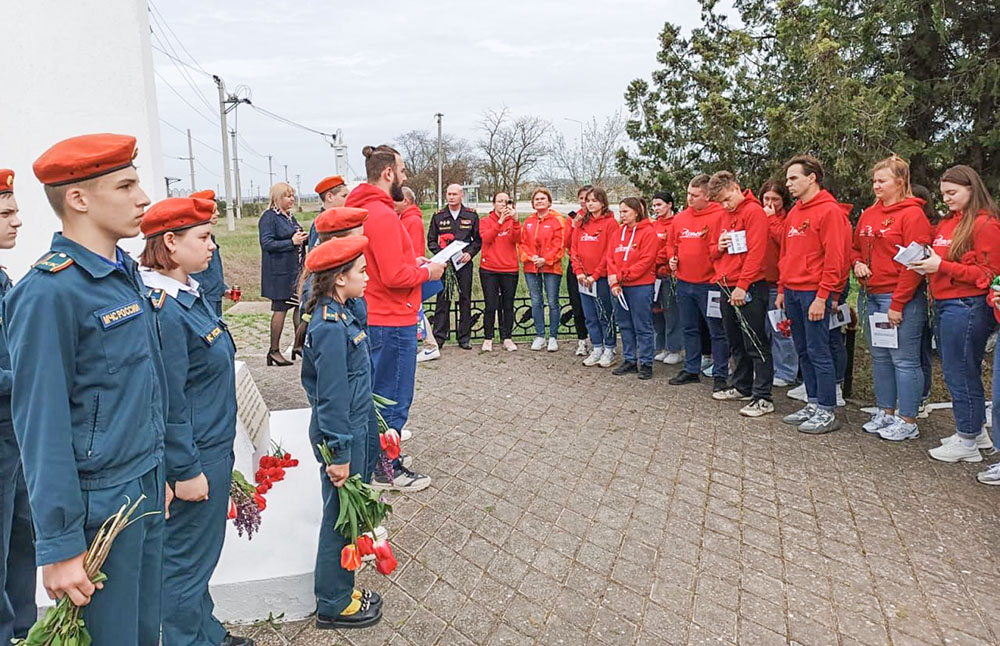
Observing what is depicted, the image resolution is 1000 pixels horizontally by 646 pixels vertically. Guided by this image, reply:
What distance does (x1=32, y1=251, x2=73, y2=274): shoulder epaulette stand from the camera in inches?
77.9

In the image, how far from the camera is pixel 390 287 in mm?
4500

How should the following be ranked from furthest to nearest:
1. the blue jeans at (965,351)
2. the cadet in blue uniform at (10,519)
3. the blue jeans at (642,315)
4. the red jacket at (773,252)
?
the blue jeans at (642,315) → the red jacket at (773,252) → the blue jeans at (965,351) → the cadet in blue uniform at (10,519)

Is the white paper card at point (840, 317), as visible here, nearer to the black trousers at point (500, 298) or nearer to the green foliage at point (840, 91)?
the green foliage at point (840, 91)

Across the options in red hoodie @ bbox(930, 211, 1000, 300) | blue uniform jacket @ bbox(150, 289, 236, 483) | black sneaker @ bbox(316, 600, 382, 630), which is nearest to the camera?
blue uniform jacket @ bbox(150, 289, 236, 483)

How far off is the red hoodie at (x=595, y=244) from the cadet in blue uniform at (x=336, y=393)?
511cm

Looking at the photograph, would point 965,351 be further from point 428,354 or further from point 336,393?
point 428,354

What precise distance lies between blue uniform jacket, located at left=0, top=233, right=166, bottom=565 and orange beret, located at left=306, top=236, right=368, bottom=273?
1008mm

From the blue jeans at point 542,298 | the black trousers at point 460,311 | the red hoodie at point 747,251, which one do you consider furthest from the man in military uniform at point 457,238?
the red hoodie at point 747,251

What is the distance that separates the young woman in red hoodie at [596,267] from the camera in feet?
26.6

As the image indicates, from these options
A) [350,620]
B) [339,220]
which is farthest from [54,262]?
[350,620]

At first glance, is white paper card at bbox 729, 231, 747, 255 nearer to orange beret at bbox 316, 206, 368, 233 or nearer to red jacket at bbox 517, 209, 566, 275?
red jacket at bbox 517, 209, 566, 275

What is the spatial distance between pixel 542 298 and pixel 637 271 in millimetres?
1893

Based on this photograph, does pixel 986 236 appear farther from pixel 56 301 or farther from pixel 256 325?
pixel 256 325

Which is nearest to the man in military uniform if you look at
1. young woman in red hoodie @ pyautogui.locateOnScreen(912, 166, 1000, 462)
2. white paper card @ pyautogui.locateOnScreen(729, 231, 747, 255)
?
white paper card @ pyautogui.locateOnScreen(729, 231, 747, 255)
